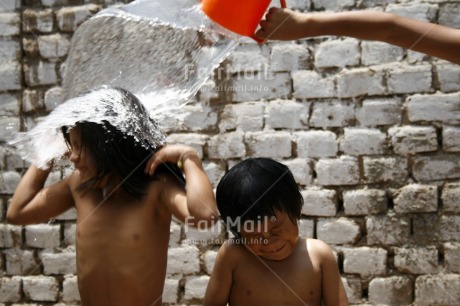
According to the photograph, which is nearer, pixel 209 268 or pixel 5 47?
pixel 209 268

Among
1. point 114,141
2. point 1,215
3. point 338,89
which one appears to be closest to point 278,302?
point 114,141

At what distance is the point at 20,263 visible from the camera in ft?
A: 12.5

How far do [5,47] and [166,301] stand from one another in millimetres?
1642

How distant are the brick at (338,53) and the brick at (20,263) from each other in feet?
5.96

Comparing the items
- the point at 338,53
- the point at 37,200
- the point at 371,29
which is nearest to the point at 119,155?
the point at 37,200

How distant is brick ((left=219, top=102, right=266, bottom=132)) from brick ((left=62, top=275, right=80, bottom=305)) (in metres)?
1.12

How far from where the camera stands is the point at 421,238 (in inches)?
129

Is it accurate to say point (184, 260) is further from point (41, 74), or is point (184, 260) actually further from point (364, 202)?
point (41, 74)

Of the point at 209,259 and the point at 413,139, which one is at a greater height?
the point at 413,139

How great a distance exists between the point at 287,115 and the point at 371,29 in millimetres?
1648

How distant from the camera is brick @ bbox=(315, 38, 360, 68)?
11.2ft

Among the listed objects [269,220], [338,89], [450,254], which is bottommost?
[450,254]

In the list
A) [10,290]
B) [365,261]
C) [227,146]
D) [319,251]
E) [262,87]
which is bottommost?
[10,290]

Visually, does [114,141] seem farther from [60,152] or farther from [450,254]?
[450,254]
